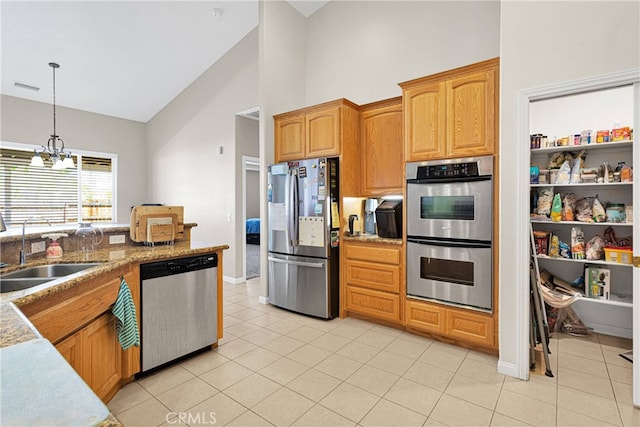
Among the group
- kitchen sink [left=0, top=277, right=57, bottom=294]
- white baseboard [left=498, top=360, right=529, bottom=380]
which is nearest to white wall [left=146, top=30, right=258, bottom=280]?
kitchen sink [left=0, top=277, right=57, bottom=294]

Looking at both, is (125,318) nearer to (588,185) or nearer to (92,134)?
(588,185)

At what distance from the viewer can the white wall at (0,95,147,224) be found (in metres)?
5.16

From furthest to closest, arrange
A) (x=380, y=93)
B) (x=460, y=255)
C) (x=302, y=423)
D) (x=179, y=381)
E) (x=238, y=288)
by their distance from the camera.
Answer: (x=238, y=288) → (x=380, y=93) → (x=460, y=255) → (x=179, y=381) → (x=302, y=423)

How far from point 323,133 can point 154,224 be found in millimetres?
2062

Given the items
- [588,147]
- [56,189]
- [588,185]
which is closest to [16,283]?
[588,185]

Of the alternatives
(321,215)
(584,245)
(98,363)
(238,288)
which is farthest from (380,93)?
(98,363)

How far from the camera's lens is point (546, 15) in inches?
88.0

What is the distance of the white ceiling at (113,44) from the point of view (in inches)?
156

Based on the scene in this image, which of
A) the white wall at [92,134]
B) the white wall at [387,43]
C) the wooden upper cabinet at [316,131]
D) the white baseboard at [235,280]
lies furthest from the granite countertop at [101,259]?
the white wall at [92,134]

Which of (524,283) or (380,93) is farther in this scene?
(380,93)

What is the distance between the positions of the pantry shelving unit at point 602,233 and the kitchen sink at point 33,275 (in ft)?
12.8

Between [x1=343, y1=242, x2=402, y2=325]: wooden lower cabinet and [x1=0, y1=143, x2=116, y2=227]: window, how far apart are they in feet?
15.7

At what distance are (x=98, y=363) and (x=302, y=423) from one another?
132cm

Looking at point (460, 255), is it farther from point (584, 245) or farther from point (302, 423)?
point (302, 423)
